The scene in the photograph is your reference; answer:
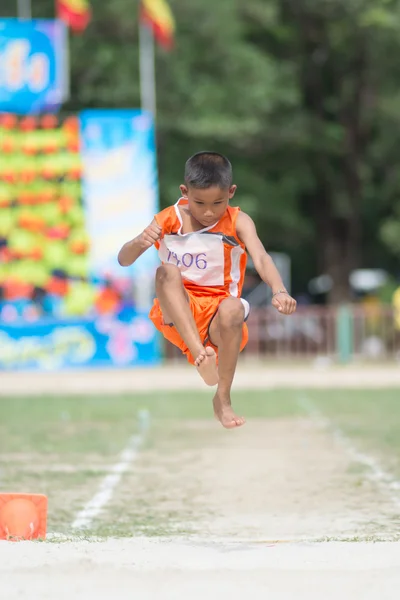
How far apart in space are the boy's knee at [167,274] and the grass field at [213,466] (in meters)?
1.96

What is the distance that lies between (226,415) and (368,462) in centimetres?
518

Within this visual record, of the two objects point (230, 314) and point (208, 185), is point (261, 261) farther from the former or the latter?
point (208, 185)

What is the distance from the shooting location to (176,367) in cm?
2855

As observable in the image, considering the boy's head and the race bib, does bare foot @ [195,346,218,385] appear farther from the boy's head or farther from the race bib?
the boy's head

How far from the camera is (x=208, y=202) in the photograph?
6.82m

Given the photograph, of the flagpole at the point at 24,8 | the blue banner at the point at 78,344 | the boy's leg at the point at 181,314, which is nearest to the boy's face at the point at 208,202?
the boy's leg at the point at 181,314

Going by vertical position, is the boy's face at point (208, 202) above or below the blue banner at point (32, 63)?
below

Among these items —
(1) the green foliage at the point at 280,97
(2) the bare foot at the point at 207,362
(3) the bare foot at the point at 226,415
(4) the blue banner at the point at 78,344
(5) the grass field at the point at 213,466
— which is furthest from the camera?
(1) the green foliage at the point at 280,97

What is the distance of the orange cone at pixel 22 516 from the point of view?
727 cm

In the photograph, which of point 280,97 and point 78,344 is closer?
point 78,344

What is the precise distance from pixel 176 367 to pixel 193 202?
21790 millimetres

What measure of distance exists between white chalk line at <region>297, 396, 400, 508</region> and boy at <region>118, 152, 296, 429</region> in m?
2.89

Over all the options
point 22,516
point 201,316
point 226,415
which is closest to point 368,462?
point 226,415

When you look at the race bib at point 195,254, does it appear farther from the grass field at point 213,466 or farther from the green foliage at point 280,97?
the green foliage at point 280,97
